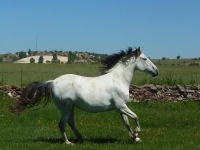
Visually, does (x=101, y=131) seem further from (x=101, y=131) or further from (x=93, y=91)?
(x=93, y=91)

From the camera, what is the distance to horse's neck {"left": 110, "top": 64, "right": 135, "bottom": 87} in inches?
445

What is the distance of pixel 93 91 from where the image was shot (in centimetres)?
1070

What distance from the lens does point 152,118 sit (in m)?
15.8

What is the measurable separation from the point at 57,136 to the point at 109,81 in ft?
7.75

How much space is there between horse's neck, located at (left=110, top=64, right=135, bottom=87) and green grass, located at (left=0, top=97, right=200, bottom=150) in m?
1.58

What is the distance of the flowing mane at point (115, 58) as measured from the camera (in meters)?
11.5

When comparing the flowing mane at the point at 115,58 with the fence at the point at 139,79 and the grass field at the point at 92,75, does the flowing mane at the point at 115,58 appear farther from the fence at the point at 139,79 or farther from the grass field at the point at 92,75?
the fence at the point at 139,79

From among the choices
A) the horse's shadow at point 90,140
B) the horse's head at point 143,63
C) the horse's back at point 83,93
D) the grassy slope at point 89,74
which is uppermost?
the horse's head at point 143,63

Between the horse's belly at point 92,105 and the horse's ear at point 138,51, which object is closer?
the horse's belly at point 92,105

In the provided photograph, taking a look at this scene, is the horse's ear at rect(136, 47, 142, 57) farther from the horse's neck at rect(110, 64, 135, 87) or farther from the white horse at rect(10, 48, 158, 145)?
the horse's neck at rect(110, 64, 135, 87)

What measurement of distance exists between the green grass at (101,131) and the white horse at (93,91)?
61 centimetres

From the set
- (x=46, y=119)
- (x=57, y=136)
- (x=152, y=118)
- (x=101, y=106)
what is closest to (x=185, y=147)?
(x=101, y=106)

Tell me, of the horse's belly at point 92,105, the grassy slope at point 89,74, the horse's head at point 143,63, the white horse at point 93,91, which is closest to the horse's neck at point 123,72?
the white horse at point 93,91

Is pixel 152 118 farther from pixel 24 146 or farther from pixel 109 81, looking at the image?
pixel 24 146
